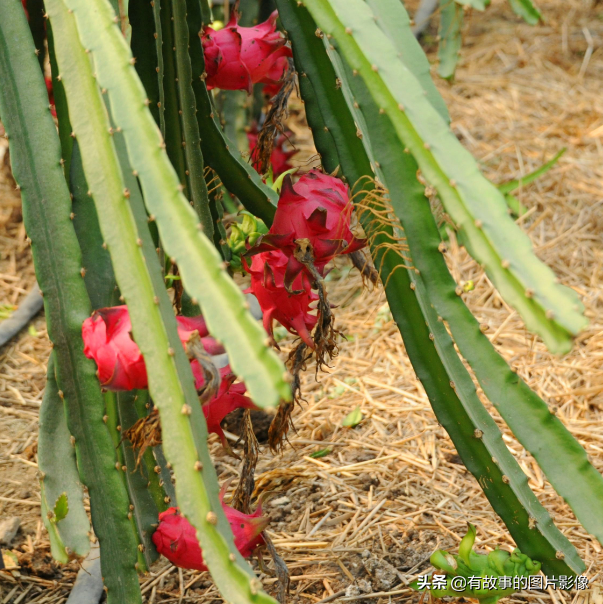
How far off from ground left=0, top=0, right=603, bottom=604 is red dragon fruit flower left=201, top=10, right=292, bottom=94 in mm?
643

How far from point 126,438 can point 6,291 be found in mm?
1502

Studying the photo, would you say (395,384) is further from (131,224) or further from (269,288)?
(131,224)

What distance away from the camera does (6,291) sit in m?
2.18

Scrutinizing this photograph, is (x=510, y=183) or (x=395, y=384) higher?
(x=510, y=183)

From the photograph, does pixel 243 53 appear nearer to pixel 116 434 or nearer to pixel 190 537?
pixel 116 434

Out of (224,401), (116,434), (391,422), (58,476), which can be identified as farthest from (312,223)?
(391,422)

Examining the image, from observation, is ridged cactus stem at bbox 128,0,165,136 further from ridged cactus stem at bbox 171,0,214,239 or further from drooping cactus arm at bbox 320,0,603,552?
drooping cactus arm at bbox 320,0,603,552

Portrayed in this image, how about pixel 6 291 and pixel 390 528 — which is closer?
pixel 390 528

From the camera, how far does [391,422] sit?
1599 mm

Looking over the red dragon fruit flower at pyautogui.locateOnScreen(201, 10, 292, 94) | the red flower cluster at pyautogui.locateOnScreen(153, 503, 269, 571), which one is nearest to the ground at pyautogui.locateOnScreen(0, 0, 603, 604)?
the red flower cluster at pyautogui.locateOnScreen(153, 503, 269, 571)

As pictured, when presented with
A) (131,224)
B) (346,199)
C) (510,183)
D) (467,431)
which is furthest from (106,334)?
(510,183)

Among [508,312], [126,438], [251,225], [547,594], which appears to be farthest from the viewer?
[508,312]

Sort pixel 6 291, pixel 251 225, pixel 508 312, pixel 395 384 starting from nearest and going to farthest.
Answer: pixel 251 225 → pixel 395 384 → pixel 508 312 → pixel 6 291

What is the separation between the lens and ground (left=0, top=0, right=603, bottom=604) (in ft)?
3.83
